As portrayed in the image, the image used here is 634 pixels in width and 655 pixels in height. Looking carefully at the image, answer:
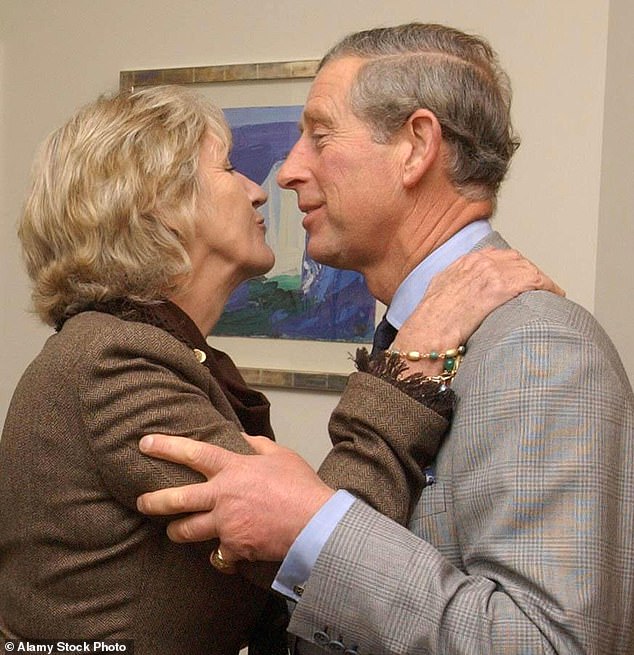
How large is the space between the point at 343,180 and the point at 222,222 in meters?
0.22

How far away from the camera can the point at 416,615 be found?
1214mm

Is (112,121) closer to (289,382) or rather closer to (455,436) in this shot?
(455,436)

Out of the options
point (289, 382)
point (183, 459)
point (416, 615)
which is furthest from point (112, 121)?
point (289, 382)

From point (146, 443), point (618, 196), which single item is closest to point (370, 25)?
point (618, 196)

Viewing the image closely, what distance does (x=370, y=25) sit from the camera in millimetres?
3076

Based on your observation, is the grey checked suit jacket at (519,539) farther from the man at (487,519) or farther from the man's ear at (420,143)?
the man's ear at (420,143)

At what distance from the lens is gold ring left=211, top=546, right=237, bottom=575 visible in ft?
4.60

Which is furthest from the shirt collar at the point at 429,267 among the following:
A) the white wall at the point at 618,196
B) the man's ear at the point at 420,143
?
the white wall at the point at 618,196

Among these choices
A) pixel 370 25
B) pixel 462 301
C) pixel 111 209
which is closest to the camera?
pixel 462 301

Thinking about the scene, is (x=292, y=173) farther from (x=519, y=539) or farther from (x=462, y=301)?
(x=519, y=539)

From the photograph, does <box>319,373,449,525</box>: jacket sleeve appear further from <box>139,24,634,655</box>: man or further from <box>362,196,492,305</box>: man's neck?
<box>362,196,492,305</box>: man's neck

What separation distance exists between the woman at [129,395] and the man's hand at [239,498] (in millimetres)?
41

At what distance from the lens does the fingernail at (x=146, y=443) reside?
Result: 4.51 feet

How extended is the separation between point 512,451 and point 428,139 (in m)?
0.58
